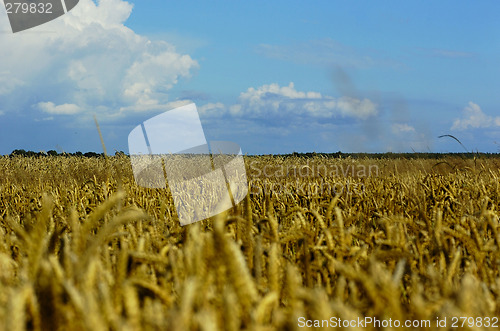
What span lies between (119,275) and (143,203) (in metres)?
3.90

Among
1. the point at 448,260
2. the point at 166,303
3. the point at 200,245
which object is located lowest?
the point at 448,260

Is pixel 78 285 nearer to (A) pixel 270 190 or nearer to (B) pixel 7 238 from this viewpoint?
(B) pixel 7 238

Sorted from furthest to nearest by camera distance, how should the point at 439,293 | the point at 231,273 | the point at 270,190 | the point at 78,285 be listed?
the point at 270,190 → the point at 439,293 → the point at 78,285 → the point at 231,273

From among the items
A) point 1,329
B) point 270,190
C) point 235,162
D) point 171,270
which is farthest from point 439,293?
point 235,162

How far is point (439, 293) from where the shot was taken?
144cm

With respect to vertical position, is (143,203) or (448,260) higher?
(143,203)

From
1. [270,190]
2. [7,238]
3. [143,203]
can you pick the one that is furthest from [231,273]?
[270,190]

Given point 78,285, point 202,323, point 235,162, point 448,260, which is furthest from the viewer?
point 235,162

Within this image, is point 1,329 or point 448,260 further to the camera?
point 448,260

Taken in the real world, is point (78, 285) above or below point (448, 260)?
above

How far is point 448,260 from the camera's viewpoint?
82.1 inches

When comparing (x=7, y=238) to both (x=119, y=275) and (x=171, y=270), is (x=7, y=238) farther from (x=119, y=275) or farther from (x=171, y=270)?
(x=119, y=275)

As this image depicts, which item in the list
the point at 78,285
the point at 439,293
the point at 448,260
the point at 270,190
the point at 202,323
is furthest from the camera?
the point at 270,190

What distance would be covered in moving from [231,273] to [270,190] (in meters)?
4.60
